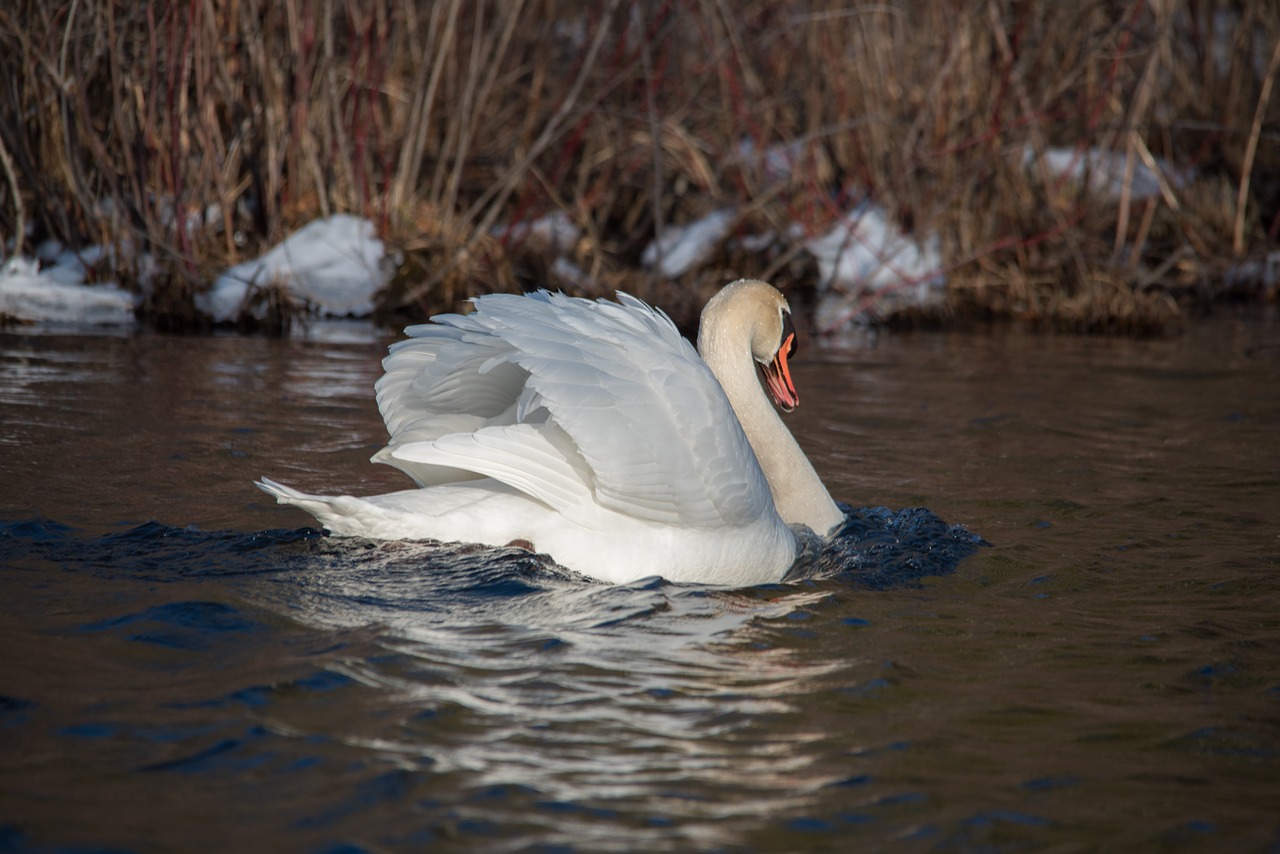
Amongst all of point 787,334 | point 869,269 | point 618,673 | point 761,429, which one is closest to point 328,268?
point 869,269

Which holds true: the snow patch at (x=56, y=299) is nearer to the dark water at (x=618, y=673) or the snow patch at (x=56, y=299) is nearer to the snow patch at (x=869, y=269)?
the dark water at (x=618, y=673)

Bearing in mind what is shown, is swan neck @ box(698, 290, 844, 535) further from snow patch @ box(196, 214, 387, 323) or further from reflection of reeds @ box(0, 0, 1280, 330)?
snow patch @ box(196, 214, 387, 323)

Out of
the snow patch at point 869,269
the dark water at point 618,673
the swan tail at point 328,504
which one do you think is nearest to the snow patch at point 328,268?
the snow patch at point 869,269

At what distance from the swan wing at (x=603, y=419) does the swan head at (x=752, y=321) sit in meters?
0.79

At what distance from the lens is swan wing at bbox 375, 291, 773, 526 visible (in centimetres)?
395

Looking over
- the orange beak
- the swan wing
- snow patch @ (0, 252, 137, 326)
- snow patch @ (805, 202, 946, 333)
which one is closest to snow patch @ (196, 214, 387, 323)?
snow patch @ (0, 252, 137, 326)

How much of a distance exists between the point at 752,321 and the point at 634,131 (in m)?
8.22

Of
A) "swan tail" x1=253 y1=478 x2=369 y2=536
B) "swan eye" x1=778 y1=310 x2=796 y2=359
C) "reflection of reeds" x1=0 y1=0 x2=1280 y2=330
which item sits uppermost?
"reflection of reeds" x1=0 y1=0 x2=1280 y2=330

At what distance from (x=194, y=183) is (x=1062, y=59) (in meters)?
7.80

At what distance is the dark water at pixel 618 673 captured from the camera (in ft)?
8.68

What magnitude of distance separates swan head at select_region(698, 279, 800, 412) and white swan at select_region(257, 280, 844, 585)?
25.5 inches

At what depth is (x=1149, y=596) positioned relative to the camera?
A: 427cm

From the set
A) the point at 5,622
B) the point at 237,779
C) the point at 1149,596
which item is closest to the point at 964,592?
the point at 1149,596

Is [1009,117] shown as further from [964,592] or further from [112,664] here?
[112,664]
